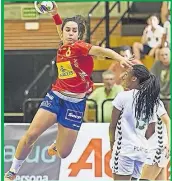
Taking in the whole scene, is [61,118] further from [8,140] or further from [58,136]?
[8,140]

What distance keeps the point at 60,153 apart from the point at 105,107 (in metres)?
0.60

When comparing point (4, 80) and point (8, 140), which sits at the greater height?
point (4, 80)

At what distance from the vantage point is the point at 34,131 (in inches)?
222

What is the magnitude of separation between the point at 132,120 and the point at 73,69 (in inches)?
23.4

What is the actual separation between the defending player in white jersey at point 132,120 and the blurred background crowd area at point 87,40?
0.23m

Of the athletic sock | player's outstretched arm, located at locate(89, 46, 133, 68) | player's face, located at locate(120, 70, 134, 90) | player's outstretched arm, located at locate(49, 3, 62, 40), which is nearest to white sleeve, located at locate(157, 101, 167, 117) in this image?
player's face, located at locate(120, 70, 134, 90)

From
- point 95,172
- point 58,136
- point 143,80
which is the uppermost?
point 143,80

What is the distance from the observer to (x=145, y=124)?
5762 millimetres

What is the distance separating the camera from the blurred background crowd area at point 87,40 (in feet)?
20.1

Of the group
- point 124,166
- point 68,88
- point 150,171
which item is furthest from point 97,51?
point 150,171

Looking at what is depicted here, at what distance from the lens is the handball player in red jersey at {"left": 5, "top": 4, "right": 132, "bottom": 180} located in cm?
544

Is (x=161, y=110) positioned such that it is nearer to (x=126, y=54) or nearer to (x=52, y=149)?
(x=126, y=54)

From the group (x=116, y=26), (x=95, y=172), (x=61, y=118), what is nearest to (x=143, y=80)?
(x=61, y=118)

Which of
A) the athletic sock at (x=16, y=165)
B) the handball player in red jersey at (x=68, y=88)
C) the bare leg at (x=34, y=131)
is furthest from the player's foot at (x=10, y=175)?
the handball player in red jersey at (x=68, y=88)
